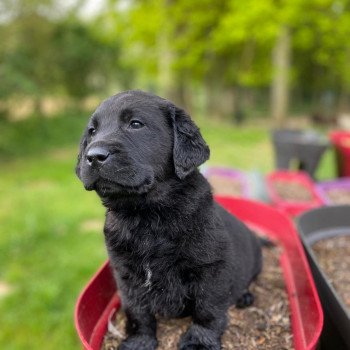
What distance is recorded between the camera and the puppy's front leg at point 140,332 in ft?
6.23

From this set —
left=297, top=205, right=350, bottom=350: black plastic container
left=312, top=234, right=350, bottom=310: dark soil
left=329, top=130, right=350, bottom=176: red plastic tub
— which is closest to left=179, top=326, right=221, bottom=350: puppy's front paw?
left=297, top=205, right=350, bottom=350: black plastic container

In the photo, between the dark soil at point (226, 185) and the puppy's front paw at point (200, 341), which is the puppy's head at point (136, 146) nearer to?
the puppy's front paw at point (200, 341)

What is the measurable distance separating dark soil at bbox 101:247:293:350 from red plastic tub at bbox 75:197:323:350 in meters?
0.06

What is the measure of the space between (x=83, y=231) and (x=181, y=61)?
8.03m

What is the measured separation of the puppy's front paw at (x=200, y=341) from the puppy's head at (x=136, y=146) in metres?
0.75

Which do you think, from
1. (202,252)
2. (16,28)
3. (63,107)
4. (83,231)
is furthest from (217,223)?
(63,107)

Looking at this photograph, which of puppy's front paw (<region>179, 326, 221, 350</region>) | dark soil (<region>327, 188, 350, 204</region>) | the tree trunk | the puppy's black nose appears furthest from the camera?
the tree trunk

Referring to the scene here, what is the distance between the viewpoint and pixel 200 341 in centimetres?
185

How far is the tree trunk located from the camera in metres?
11.8

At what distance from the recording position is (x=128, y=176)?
1.60m

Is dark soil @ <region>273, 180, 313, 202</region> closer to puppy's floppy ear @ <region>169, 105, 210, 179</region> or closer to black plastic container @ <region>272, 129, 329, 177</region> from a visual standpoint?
black plastic container @ <region>272, 129, 329, 177</region>

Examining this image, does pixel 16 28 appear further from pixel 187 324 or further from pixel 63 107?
pixel 187 324

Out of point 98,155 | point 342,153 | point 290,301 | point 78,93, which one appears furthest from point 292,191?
point 78,93

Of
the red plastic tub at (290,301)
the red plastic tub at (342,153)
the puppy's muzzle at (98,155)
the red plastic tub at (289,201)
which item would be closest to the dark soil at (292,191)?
the red plastic tub at (289,201)
